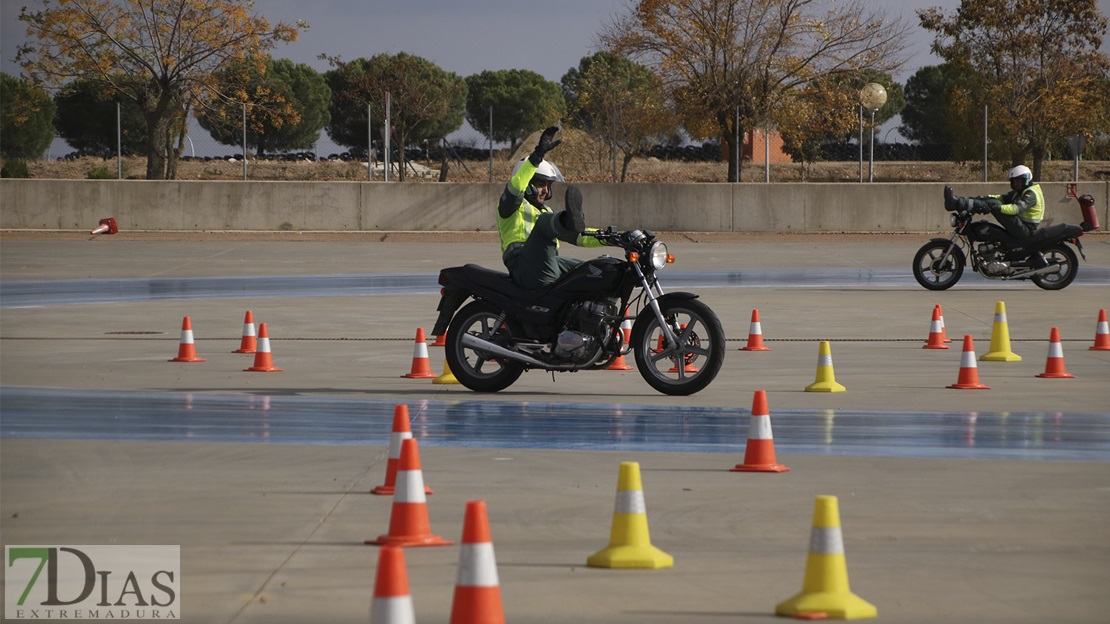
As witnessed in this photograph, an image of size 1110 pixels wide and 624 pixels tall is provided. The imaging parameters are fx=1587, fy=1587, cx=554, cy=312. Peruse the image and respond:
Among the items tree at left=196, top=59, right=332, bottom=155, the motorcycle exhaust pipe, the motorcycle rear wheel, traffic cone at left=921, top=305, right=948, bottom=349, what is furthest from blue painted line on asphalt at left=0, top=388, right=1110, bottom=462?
tree at left=196, top=59, right=332, bottom=155

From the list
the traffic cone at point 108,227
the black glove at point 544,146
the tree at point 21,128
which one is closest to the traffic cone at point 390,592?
the black glove at point 544,146

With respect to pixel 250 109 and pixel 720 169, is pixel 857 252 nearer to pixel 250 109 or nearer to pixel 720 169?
pixel 250 109

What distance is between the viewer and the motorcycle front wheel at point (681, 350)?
11.5 meters

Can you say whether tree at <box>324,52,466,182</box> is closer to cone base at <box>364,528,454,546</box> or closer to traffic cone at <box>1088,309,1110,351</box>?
traffic cone at <box>1088,309,1110,351</box>

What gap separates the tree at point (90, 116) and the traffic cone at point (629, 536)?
32.8 meters

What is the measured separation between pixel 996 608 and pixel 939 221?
31.2 meters

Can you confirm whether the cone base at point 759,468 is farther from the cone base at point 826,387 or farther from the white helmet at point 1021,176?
the white helmet at point 1021,176

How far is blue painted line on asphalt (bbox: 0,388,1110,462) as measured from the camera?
938cm

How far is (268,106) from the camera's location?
153 ft

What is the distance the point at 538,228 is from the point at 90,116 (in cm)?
3875

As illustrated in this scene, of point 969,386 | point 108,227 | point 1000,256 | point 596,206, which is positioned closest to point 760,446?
point 969,386

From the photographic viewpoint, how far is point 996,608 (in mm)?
5684

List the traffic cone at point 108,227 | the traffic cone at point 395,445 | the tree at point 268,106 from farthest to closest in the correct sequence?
the tree at point 268,106 < the traffic cone at point 108,227 < the traffic cone at point 395,445

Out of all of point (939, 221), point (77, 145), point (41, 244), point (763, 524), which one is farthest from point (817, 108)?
point (763, 524)
